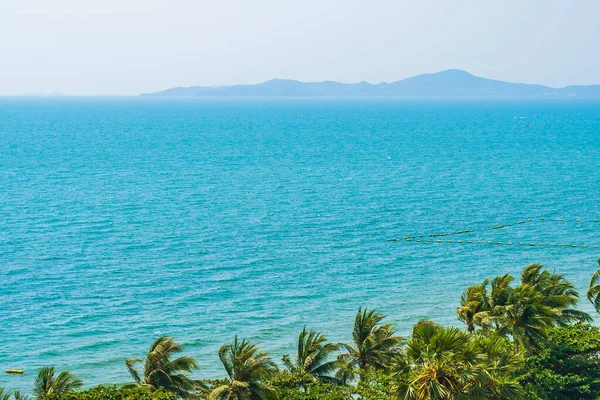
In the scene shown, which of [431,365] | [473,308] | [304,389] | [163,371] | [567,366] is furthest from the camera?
[473,308]

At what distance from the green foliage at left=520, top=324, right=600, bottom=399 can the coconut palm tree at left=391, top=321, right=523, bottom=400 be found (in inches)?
349

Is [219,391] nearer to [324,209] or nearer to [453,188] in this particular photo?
[324,209]

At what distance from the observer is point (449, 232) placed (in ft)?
271

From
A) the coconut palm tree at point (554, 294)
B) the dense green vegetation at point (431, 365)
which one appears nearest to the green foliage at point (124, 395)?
the dense green vegetation at point (431, 365)

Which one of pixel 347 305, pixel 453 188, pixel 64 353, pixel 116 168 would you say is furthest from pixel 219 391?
pixel 116 168

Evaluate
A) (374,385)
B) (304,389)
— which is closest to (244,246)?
(304,389)

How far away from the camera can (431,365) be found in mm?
26250

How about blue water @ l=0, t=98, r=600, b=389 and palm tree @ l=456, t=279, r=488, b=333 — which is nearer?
palm tree @ l=456, t=279, r=488, b=333

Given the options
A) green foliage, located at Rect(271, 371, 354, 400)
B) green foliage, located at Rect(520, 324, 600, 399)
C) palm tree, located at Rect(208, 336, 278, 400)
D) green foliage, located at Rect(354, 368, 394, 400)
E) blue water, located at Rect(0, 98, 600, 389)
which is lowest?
blue water, located at Rect(0, 98, 600, 389)

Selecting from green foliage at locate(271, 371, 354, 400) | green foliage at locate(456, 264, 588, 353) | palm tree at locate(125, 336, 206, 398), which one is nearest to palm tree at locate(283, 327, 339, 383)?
green foliage at locate(271, 371, 354, 400)

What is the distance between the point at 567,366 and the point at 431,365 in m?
15.4

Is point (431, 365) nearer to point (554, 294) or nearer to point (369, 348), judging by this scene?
point (369, 348)

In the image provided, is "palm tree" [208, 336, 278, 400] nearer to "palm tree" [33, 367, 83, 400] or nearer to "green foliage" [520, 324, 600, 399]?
"palm tree" [33, 367, 83, 400]

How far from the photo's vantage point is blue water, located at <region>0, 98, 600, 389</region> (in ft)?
177
